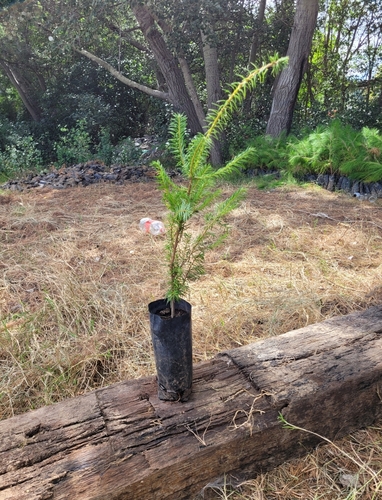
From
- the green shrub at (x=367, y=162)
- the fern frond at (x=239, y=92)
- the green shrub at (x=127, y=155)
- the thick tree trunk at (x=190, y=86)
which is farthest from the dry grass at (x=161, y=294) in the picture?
the thick tree trunk at (x=190, y=86)

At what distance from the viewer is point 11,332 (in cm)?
222

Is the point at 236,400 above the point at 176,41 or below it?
below

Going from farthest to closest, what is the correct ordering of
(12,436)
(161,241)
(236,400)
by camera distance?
(161,241), (236,400), (12,436)

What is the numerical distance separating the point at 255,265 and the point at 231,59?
7.55 metres

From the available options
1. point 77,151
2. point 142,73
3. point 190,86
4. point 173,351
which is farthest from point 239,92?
point 142,73

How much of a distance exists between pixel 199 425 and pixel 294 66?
7340 millimetres

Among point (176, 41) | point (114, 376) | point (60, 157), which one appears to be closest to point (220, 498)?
point (114, 376)

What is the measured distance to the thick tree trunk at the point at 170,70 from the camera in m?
7.18

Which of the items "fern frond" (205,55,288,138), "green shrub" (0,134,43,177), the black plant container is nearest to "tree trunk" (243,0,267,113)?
"green shrub" (0,134,43,177)

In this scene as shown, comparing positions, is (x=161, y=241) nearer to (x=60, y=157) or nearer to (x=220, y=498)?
(x=220, y=498)

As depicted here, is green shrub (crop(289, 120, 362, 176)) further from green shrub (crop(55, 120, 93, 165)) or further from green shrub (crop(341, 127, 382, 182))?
green shrub (crop(55, 120, 93, 165))

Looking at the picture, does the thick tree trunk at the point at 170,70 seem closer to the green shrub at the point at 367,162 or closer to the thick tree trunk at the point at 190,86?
the thick tree trunk at the point at 190,86

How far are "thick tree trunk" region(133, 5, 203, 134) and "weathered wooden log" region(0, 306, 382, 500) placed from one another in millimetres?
7029

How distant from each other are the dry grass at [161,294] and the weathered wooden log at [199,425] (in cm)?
13
